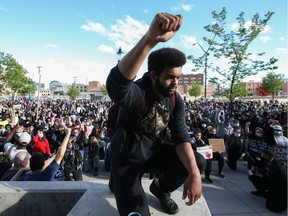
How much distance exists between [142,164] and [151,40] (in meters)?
1.05

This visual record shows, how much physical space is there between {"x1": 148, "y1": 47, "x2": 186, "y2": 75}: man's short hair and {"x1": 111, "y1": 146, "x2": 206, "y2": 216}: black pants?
28.7 inches

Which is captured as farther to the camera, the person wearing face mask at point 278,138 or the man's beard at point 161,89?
the person wearing face mask at point 278,138

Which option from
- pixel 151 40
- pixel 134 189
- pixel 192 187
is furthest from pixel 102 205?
pixel 151 40

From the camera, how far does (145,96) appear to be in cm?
170

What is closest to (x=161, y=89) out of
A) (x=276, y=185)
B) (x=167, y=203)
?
(x=167, y=203)

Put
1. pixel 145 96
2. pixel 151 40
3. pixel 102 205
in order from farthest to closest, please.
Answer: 1. pixel 102 205
2. pixel 145 96
3. pixel 151 40

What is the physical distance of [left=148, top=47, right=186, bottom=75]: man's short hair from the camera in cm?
159

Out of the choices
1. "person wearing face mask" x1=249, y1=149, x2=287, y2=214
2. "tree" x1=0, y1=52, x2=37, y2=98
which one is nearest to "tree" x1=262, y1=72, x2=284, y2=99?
"tree" x1=0, y1=52, x2=37, y2=98

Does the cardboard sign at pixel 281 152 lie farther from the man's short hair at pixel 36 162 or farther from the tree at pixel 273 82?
the tree at pixel 273 82

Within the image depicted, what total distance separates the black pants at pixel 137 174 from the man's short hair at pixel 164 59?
2.39 ft

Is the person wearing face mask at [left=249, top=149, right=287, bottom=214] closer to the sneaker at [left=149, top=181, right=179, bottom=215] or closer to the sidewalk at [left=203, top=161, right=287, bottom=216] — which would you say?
the sidewalk at [left=203, top=161, right=287, bottom=216]

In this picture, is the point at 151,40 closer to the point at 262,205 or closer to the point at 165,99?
the point at 165,99

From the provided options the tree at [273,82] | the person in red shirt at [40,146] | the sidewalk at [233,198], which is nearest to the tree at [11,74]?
the person in red shirt at [40,146]

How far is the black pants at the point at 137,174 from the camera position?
6.01 ft
